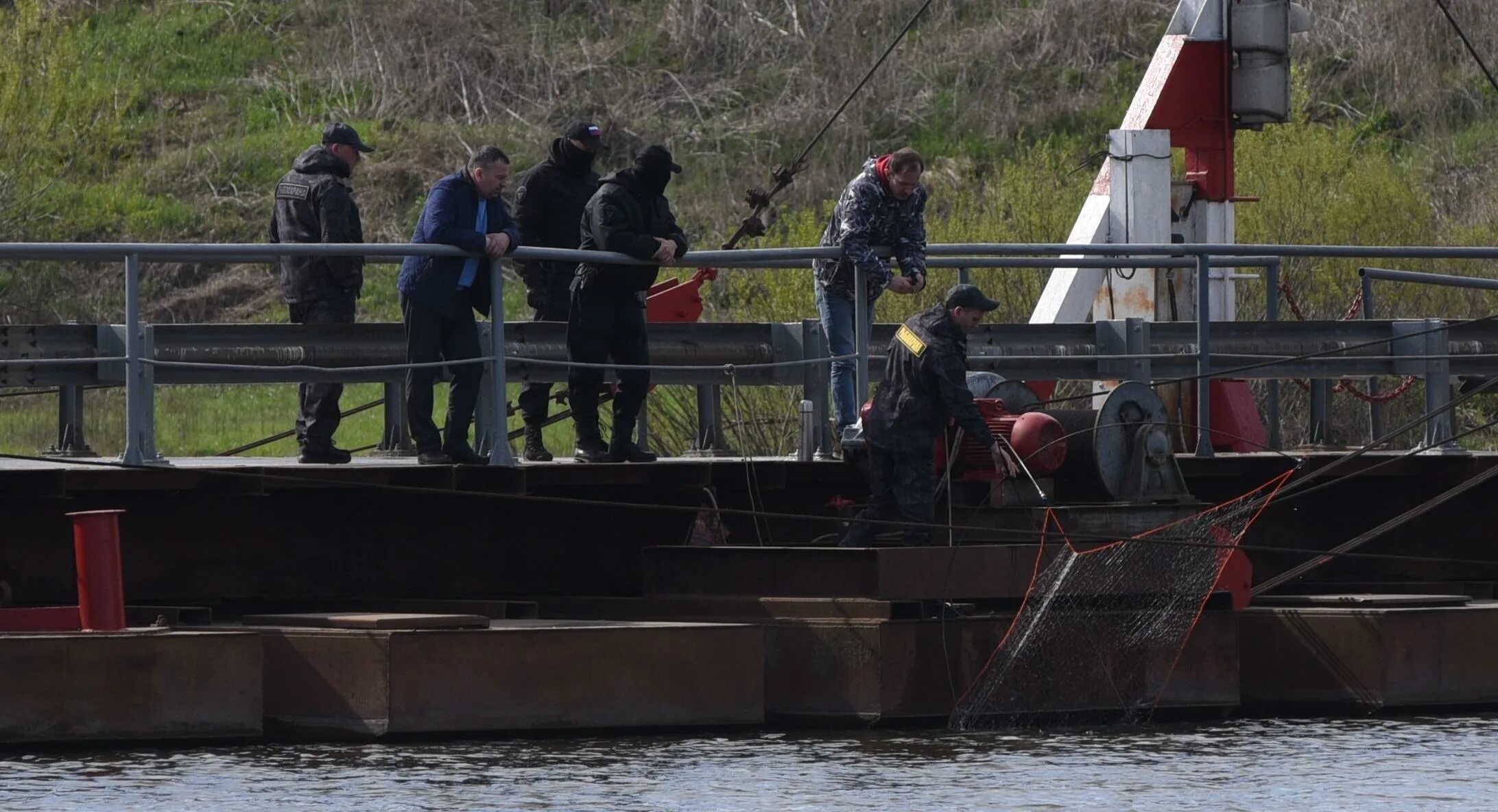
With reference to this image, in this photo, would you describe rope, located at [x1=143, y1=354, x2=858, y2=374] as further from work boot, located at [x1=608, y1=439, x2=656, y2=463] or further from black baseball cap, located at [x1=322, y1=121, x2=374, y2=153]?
black baseball cap, located at [x1=322, y1=121, x2=374, y2=153]

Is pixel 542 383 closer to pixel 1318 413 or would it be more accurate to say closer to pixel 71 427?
pixel 71 427

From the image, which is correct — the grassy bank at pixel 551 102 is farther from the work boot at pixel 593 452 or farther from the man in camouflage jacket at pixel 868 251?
the work boot at pixel 593 452

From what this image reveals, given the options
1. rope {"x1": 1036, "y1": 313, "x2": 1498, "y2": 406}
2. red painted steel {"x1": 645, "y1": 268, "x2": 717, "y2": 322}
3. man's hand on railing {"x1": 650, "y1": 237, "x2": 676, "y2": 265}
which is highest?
man's hand on railing {"x1": 650, "y1": 237, "x2": 676, "y2": 265}

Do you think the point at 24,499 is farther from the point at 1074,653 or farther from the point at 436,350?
the point at 1074,653

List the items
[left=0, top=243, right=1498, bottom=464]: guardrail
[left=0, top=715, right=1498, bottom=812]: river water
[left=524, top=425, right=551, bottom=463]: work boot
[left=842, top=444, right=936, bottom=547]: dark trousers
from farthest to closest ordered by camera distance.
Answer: [left=524, top=425, right=551, bottom=463]: work boot
[left=842, top=444, right=936, bottom=547]: dark trousers
[left=0, top=243, right=1498, bottom=464]: guardrail
[left=0, top=715, right=1498, bottom=812]: river water

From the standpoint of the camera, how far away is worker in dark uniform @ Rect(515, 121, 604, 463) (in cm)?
1469

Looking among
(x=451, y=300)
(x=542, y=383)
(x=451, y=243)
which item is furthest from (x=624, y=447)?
(x=451, y=243)

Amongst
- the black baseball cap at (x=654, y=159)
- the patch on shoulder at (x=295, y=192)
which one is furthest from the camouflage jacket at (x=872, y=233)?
the patch on shoulder at (x=295, y=192)

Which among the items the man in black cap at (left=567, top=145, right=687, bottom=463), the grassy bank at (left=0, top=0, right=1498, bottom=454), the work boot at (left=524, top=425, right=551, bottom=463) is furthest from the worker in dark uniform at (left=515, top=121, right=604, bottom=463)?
the grassy bank at (left=0, top=0, right=1498, bottom=454)

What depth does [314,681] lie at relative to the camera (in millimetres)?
12258

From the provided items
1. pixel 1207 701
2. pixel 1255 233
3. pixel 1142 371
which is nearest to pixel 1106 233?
pixel 1142 371

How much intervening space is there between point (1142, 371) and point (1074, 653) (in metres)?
2.59

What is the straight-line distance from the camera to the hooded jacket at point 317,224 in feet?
47.4

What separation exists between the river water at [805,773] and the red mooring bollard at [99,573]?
0.65 meters
